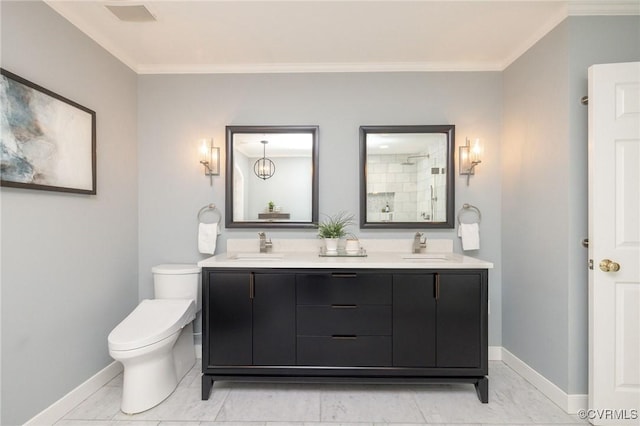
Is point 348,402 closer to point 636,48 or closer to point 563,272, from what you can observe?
point 563,272

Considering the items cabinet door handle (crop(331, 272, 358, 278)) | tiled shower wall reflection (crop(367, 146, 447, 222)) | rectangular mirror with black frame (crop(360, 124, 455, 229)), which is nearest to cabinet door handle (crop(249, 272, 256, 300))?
cabinet door handle (crop(331, 272, 358, 278))

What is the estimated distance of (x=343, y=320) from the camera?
1.99m

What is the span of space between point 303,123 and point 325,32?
69 cm

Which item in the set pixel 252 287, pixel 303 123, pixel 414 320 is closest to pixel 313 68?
pixel 303 123

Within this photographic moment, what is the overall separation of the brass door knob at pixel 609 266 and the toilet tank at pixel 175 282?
2550 millimetres

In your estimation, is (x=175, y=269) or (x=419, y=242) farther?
(x=419, y=242)

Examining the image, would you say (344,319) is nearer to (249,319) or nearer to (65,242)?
(249,319)

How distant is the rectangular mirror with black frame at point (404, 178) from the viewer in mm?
2512

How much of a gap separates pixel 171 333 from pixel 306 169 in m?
1.51

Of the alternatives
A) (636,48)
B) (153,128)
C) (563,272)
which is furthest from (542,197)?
(153,128)

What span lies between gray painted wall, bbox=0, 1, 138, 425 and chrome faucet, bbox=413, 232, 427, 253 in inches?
90.1

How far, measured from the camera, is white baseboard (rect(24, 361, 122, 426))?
1.71 m

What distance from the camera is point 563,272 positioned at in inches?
74.3

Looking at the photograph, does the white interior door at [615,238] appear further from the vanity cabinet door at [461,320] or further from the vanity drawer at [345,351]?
the vanity drawer at [345,351]
